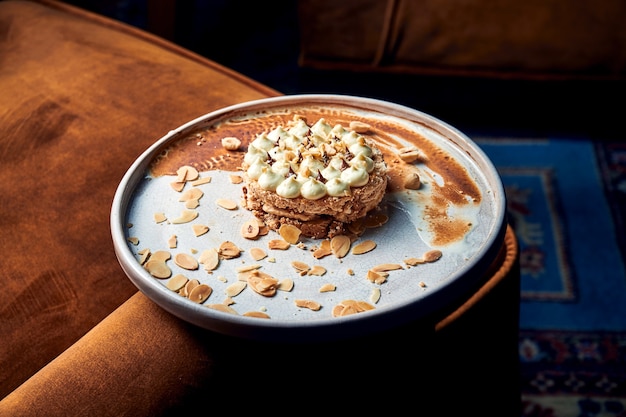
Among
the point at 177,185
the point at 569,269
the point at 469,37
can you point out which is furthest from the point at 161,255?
the point at 469,37

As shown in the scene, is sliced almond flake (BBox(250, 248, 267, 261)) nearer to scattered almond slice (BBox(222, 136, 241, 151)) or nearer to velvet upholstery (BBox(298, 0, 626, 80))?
scattered almond slice (BBox(222, 136, 241, 151))

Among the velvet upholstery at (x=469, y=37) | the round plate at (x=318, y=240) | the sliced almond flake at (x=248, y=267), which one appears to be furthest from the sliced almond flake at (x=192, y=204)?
the velvet upholstery at (x=469, y=37)

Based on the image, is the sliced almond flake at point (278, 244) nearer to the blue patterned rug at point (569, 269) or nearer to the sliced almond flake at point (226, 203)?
the sliced almond flake at point (226, 203)

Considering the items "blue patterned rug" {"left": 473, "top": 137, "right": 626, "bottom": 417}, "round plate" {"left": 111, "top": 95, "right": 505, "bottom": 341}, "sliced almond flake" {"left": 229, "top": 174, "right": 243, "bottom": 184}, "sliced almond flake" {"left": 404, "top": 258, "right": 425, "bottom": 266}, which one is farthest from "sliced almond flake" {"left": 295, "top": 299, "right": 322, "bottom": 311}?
"blue patterned rug" {"left": 473, "top": 137, "right": 626, "bottom": 417}

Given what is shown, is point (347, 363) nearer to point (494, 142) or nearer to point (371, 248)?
point (371, 248)

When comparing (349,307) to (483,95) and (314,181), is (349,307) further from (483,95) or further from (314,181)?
(483,95)

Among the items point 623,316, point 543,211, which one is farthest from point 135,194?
point 543,211
